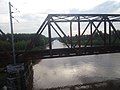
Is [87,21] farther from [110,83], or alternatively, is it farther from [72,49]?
[110,83]

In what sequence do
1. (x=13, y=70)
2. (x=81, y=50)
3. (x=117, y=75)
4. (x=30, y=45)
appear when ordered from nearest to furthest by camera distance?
(x=13, y=70), (x=30, y=45), (x=81, y=50), (x=117, y=75)

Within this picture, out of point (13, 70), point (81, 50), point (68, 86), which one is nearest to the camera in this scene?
point (13, 70)

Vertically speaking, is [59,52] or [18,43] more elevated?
[18,43]

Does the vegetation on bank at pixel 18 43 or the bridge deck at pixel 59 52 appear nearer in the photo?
the vegetation on bank at pixel 18 43

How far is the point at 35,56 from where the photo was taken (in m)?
25.2

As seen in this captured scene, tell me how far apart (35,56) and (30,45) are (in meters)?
1.38

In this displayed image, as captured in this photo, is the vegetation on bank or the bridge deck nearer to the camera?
the vegetation on bank

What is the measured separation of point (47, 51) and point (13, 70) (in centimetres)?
451

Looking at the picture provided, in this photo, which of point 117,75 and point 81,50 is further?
point 117,75

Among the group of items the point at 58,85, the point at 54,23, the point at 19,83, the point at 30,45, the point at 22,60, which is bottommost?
the point at 58,85

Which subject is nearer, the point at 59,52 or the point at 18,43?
the point at 59,52

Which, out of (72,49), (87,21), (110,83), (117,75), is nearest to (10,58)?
(72,49)

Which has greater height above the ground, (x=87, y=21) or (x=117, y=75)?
(x=87, y=21)

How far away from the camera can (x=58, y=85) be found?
34.8m
